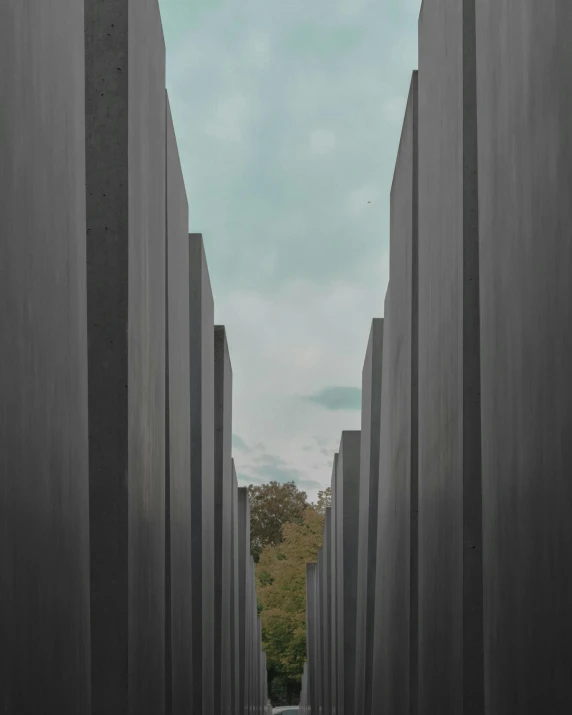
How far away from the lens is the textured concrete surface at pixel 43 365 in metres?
5.07

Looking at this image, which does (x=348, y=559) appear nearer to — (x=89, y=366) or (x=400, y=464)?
(x=400, y=464)

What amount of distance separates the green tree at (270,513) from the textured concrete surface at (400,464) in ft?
290

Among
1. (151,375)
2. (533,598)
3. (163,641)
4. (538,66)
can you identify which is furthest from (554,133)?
(163,641)

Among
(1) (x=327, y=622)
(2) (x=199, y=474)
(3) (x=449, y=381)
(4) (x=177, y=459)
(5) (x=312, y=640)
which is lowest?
(5) (x=312, y=640)

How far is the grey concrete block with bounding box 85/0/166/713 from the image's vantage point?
787 cm

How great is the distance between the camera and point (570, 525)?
16.2ft

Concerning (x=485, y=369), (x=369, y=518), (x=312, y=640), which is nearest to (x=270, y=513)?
(x=312, y=640)

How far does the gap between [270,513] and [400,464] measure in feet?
304

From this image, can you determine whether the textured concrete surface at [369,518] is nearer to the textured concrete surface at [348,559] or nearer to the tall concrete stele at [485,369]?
the textured concrete surface at [348,559]

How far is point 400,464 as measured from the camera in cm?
1302

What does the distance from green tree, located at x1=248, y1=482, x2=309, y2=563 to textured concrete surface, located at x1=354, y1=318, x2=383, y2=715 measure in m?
83.1

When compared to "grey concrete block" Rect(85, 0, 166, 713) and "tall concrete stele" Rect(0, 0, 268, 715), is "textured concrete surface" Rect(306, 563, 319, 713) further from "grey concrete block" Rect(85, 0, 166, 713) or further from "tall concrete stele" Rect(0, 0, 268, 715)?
"grey concrete block" Rect(85, 0, 166, 713)

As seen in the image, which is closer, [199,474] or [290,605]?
[199,474]

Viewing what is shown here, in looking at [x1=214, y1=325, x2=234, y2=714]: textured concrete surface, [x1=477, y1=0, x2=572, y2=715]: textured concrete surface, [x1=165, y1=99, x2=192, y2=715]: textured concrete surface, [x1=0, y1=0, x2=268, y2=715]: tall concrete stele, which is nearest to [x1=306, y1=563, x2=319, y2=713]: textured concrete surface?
[x1=214, y1=325, x2=234, y2=714]: textured concrete surface
